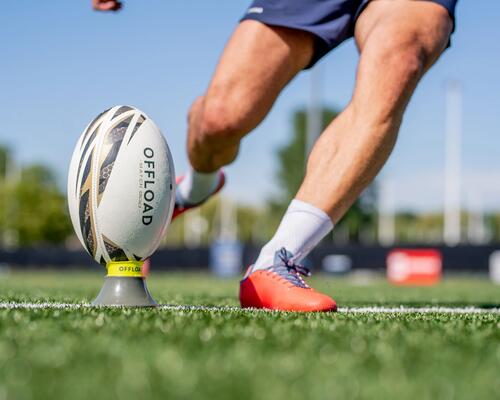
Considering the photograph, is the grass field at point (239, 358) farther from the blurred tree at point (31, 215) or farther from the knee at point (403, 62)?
the blurred tree at point (31, 215)

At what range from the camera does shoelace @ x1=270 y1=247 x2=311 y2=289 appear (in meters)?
2.70

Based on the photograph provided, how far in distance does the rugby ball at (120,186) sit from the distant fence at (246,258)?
60.0 ft

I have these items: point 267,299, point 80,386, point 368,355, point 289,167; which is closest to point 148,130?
point 267,299

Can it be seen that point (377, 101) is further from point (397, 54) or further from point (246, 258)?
point (246, 258)

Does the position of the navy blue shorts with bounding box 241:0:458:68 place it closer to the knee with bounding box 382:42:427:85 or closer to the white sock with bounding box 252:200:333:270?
the knee with bounding box 382:42:427:85

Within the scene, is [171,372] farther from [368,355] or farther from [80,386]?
[368,355]

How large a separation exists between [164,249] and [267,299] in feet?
77.0

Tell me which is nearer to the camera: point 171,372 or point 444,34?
point 171,372

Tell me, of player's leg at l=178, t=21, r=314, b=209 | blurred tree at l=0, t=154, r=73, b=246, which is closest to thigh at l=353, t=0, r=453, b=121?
player's leg at l=178, t=21, r=314, b=209

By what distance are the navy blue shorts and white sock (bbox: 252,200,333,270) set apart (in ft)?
2.15

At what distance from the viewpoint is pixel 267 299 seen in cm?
269

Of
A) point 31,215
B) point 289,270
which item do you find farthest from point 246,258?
point 31,215

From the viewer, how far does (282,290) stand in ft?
8.67

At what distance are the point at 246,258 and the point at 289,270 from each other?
68.1 ft
